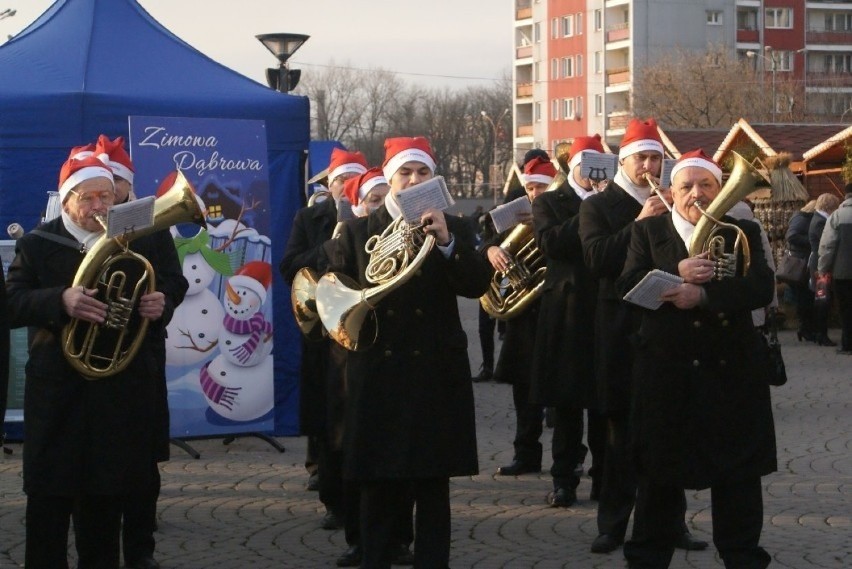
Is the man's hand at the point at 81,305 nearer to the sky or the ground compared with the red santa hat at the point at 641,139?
nearer to the ground

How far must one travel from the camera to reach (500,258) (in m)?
9.50

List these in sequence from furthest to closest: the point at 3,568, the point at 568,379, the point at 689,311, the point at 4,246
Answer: the point at 4,246 → the point at 568,379 → the point at 3,568 → the point at 689,311

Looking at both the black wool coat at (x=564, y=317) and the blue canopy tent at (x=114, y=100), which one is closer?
the black wool coat at (x=564, y=317)

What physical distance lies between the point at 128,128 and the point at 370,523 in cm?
440

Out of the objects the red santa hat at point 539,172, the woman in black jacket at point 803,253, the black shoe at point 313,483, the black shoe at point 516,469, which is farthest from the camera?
the woman in black jacket at point 803,253

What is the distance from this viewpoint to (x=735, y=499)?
21.4 feet

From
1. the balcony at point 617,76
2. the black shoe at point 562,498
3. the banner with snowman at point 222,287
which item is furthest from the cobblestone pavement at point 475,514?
the balcony at point 617,76

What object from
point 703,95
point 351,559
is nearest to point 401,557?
point 351,559

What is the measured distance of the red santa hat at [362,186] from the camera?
25.0ft

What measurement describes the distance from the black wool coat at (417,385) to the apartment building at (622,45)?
8554 cm

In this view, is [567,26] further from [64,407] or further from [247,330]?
[64,407]

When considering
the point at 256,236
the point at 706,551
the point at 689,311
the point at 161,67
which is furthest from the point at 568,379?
the point at 161,67

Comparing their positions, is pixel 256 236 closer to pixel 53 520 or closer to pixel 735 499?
pixel 53 520

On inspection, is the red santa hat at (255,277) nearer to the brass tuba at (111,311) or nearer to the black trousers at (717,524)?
the brass tuba at (111,311)
